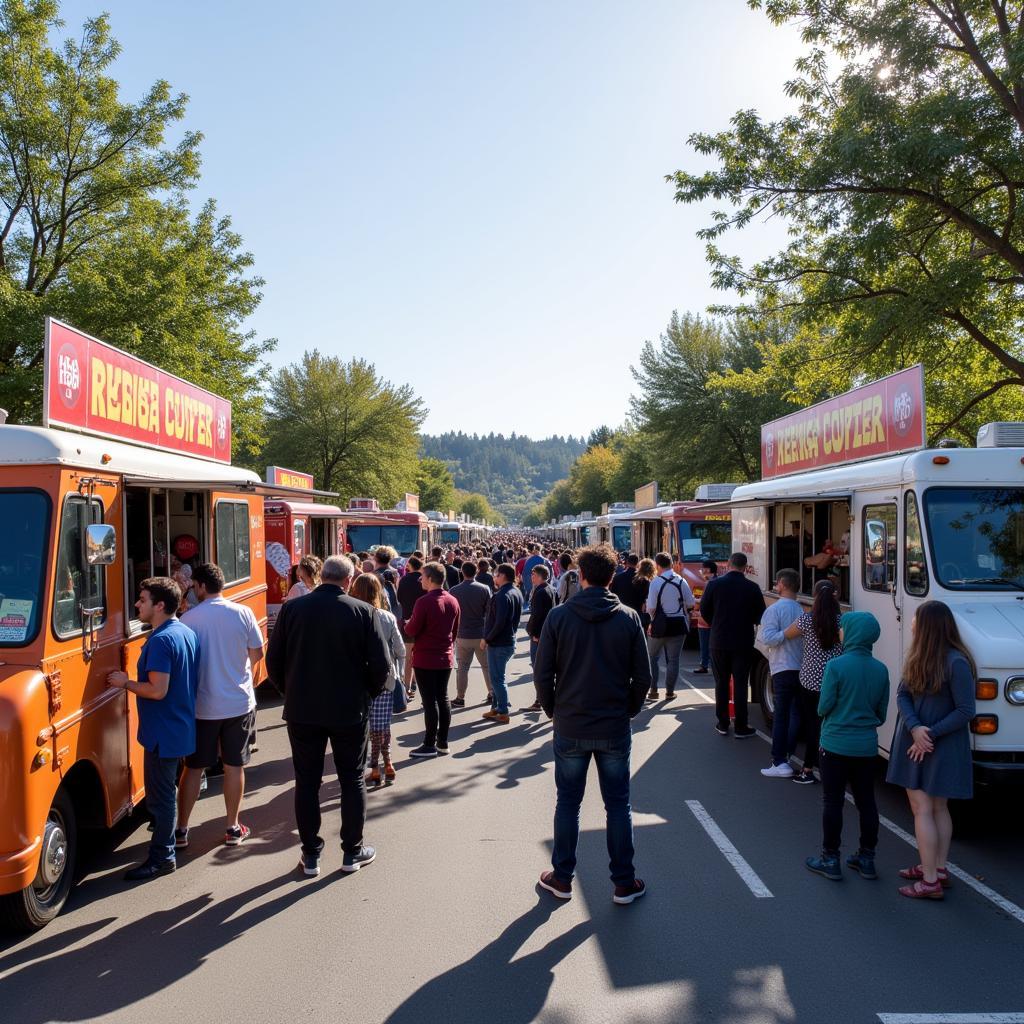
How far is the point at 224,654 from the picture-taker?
5.92 meters

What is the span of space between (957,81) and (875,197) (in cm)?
262

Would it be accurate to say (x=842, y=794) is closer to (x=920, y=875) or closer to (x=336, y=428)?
(x=920, y=875)

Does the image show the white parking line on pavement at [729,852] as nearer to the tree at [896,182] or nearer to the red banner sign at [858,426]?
the red banner sign at [858,426]

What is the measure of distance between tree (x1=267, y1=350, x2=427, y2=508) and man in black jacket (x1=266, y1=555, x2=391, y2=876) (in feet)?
102

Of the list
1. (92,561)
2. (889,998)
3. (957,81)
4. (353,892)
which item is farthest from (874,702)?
(957,81)

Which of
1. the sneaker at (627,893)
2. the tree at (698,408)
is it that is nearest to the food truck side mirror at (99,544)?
the sneaker at (627,893)

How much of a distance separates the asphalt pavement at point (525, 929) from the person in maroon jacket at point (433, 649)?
152 centimetres

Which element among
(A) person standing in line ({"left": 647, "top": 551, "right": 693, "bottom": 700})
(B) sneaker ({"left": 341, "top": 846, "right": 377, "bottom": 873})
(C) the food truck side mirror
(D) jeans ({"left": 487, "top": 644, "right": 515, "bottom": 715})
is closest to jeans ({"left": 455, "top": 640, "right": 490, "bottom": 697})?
(D) jeans ({"left": 487, "top": 644, "right": 515, "bottom": 715})

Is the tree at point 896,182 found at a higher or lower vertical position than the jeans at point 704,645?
higher

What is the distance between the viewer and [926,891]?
198 inches

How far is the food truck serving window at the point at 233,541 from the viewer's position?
8.66 meters

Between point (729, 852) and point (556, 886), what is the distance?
55.7 inches

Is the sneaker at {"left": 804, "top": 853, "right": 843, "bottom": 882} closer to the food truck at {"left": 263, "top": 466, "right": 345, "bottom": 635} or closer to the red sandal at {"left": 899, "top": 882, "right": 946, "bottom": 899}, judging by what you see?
the red sandal at {"left": 899, "top": 882, "right": 946, "bottom": 899}

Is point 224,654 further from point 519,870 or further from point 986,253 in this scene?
point 986,253
